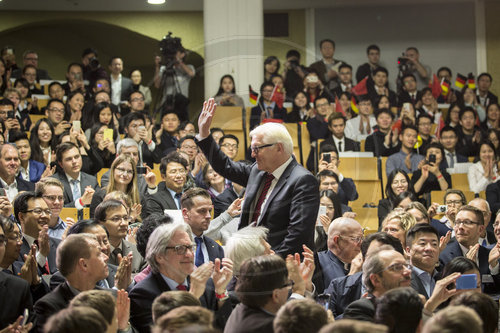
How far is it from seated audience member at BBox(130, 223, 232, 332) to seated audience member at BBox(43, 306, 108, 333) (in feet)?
2.43

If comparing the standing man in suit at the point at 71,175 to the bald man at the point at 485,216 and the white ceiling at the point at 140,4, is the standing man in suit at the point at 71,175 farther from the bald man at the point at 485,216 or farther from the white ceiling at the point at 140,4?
the white ceiling at the point at 140,4

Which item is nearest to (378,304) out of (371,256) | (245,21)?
(371,256)

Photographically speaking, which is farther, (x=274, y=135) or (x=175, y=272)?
(x=274, y=135)

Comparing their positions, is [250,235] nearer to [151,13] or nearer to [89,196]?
[89,196]

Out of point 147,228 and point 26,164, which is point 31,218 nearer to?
point 147,228

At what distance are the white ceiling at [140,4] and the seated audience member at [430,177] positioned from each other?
13.6ft

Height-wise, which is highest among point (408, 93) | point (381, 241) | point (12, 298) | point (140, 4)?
point (140, 4)

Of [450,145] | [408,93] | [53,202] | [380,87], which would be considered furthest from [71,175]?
[408,93]

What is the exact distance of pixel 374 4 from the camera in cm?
1009

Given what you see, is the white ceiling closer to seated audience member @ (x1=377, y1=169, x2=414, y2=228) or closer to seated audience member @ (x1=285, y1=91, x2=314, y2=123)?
seated audience member @ (x1=285, y1=91, x2=314, y2=123)

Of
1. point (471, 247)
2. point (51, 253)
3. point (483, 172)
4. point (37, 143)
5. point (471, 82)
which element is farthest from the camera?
A: point (471, 82)

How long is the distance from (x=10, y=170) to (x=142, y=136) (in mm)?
1116

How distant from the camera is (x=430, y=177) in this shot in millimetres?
5918

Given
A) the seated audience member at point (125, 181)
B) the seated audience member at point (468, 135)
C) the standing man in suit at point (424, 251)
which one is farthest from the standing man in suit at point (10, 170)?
the seated audience member at point (468, 135)
